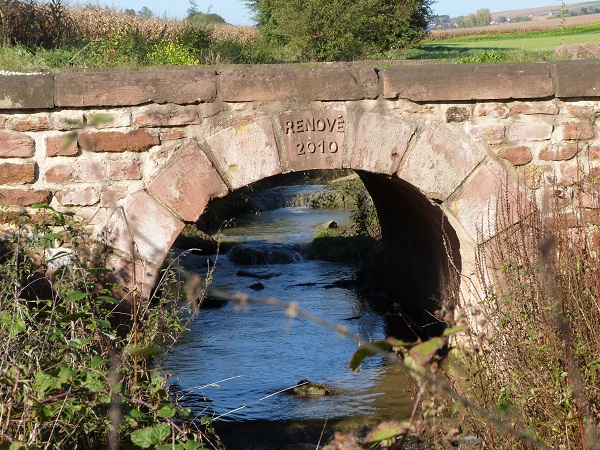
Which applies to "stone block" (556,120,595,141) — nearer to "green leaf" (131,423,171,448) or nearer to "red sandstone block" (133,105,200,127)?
"red sandstone block" (133,105,200,127)

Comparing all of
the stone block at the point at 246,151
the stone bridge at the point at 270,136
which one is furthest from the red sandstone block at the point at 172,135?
the stone block at the point at 246,151

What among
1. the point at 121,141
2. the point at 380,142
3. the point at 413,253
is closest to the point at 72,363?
the point at 121,141

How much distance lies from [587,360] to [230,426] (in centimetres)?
229

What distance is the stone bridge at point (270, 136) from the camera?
4637 millimetres

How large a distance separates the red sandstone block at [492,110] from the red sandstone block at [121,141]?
6.03 feet

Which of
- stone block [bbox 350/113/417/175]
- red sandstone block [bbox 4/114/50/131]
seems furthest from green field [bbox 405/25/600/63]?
red sandstone block [bbox 4/114/50/131]

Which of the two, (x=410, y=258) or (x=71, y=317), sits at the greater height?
(x=71, y=317)

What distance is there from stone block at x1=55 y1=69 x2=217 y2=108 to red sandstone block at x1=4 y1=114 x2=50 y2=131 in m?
0.14

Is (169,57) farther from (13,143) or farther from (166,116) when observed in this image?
(13,143)

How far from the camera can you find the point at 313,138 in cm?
479

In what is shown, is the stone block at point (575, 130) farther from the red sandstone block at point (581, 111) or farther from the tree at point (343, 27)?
the tree at point (343, 27)

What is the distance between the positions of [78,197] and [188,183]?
2.01ft

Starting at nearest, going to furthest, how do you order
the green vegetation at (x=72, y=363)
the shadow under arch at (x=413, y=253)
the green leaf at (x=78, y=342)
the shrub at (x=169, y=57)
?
the green vegetation at (x=72, y=363)
the green leaf at (x=78, y=342)
the shadow under arch at (x=413, y=253)
the shrub at (x=169, y=57)

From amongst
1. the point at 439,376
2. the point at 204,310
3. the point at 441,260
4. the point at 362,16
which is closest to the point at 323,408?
the point at 439,376
